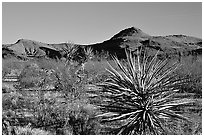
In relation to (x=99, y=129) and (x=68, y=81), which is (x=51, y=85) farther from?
(x=99, y=129)

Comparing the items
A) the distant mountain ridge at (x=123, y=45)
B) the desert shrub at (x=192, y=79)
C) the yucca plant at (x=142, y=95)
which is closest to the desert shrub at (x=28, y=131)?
the yucca plant at (x=142, y=95)

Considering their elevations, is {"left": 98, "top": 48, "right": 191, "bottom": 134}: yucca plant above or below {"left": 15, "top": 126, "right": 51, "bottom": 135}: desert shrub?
above

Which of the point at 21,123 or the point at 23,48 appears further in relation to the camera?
the point at 23,48

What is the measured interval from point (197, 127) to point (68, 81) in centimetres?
585

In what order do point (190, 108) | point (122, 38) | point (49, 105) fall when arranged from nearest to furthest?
point (49, 105)
point (190, 108)
point (122, 38)

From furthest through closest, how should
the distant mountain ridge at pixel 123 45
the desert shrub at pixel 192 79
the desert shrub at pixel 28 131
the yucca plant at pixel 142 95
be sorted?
1. the distant mountain ridge at pixel 123 45
2. the desert shrub at pixel 192 79
3. the desert shrub at pixel 28 131
4. the yucca plant at pixel 142 95

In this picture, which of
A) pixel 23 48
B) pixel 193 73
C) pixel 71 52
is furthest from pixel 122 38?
pixel 193 73

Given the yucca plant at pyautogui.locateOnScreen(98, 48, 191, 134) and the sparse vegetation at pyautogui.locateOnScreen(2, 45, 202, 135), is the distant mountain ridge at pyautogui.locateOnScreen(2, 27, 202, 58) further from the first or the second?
the yucca plant at pyautogui.locateOnScreen(98, 48, 191, 134)

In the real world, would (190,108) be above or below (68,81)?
below

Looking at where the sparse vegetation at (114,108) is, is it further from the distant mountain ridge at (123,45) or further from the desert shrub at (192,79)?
the distant mountain ridge at (123,45)

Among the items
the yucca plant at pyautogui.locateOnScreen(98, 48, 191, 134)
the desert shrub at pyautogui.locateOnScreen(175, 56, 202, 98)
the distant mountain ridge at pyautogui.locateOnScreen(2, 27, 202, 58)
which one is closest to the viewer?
the yucca plant at pyautogui.locateOnScreen(98, 48, 191, 134)

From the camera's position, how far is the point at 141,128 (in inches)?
221

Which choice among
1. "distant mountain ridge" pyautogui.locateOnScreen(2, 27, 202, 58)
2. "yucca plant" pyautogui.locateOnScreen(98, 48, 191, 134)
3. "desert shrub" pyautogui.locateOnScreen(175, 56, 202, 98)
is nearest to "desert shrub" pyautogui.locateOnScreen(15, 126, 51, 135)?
"yucca plant" pyautogui.locateOnScreen(98, 48, 191, 134)

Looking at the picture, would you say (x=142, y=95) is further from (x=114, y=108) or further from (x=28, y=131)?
(x=28, y=131)
